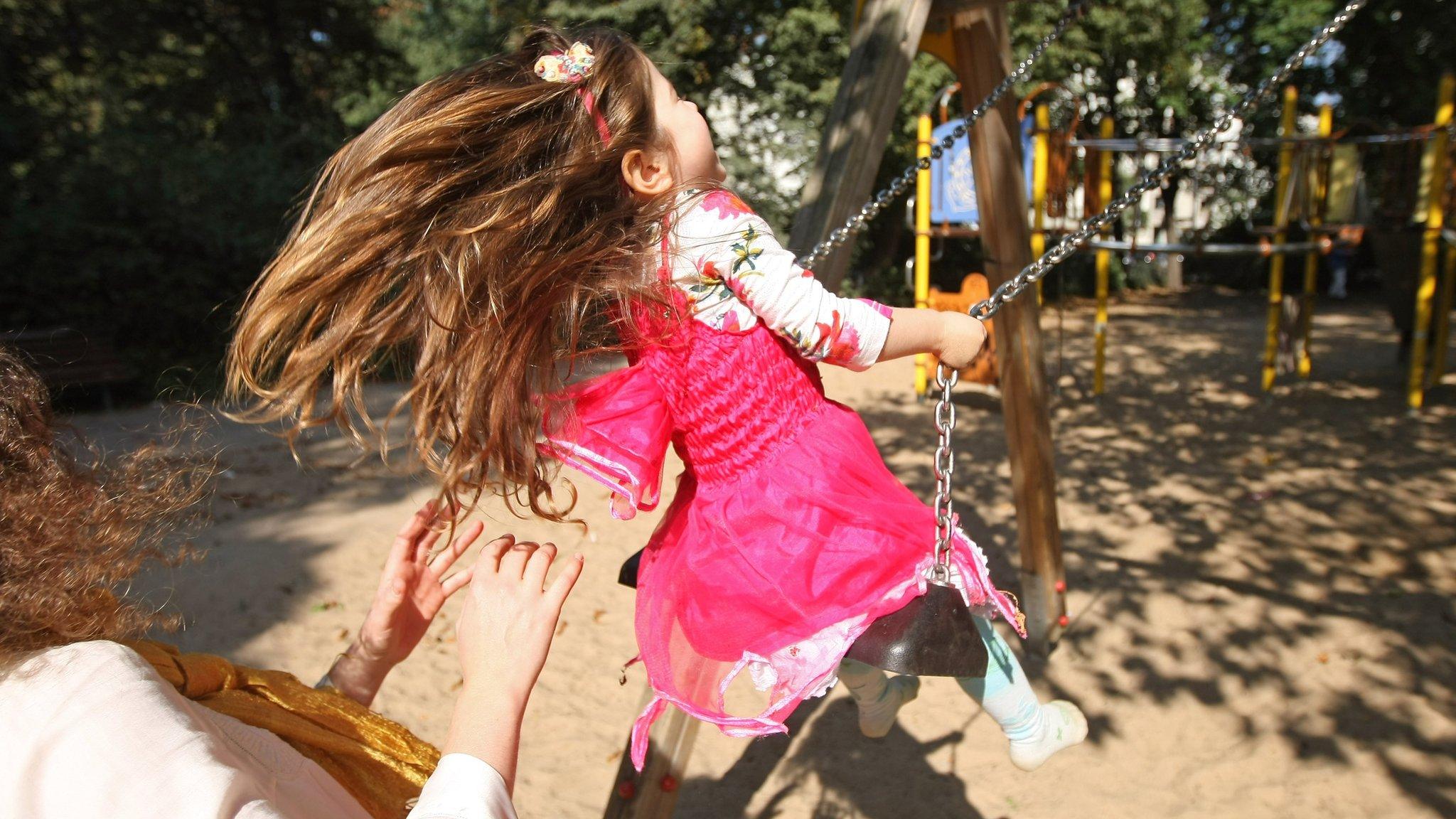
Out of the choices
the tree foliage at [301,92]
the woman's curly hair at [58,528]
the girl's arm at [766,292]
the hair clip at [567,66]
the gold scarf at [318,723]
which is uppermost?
the tree foliage at [301,92]

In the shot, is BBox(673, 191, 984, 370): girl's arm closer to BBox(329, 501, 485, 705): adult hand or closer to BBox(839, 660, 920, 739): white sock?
BBox(329, 501, 485, 705): adult hand

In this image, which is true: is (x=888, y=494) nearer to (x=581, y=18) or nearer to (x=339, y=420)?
(x=339, y=420)

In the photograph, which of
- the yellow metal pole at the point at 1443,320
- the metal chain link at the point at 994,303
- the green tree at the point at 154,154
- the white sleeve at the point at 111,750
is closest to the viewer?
the white sleeve at the point at 111,750

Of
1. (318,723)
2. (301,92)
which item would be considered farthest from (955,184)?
(301,92)

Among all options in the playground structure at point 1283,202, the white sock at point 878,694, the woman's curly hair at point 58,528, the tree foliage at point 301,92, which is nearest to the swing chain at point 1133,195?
the white sock at point 878,694

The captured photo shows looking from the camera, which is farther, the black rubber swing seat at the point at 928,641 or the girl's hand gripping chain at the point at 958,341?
the girl's hand gripping chain at the point at 958,341

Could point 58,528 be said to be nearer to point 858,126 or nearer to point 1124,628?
point 858,126

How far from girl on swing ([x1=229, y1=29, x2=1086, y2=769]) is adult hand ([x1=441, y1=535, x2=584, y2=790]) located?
15.1 inches

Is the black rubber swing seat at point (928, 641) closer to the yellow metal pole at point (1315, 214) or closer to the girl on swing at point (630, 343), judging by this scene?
the girl on swing at point (630, 343)

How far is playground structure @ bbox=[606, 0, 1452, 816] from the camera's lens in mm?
1851

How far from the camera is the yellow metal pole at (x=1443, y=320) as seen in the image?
765cm

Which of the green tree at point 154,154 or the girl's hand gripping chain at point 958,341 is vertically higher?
the green tree at point 154,154

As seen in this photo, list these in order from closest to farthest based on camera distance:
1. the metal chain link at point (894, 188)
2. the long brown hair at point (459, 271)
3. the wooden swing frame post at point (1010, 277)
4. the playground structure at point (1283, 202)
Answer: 1. the long brown hair at point (459, 271)
2. the metal chain link at point (894, 188)
3. the wooden swing frame post at point (1010, 277)
4. the playground structure at point (1283, 202)

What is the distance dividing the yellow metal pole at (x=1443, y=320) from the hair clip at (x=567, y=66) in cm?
814
